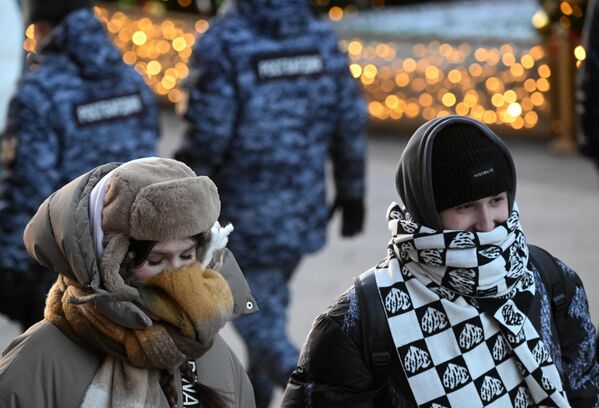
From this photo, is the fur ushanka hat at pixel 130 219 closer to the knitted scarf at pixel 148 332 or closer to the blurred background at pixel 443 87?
the knitted scarf at pixel 148 332

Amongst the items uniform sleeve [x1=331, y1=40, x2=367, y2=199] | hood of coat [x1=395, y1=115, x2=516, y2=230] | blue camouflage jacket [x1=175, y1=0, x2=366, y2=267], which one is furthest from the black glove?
hood of coat [x1=395, y1=115, x2=516, y2=230]

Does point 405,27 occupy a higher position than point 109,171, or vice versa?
point 109,171

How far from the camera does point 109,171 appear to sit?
334cm

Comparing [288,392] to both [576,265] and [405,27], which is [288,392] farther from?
[405,27]

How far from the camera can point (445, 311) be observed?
357 centimetres

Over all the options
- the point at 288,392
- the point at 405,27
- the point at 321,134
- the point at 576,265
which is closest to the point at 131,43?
the point at 405,27

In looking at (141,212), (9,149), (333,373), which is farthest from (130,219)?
(9,149)

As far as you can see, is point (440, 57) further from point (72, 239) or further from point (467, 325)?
point (72, 239)

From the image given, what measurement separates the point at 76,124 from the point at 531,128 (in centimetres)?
680

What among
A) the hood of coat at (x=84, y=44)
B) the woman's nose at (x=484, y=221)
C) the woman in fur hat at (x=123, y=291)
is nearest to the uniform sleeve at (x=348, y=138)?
the hood of coat at (x=84, y=44)

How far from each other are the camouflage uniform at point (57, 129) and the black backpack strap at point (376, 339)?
7.98 feet

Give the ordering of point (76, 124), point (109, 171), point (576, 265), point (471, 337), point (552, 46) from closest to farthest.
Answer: point (109, 171), point (471, 337), point (76, 124), point (576, 265), point (552, 46)

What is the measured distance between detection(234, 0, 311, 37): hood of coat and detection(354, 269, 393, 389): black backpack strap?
9.56 ft

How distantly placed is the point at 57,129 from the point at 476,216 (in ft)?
8.54
